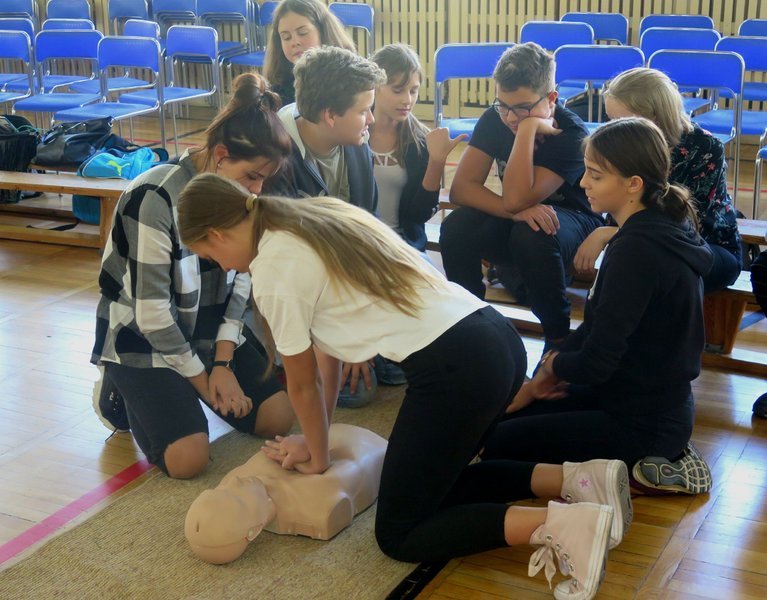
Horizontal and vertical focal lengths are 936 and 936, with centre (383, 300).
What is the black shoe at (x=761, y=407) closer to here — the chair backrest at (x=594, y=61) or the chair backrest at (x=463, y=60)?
the chair backrest at (x=594, y=61)

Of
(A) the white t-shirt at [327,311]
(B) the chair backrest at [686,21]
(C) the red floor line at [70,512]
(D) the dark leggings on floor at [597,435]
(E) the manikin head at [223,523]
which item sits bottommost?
(C) the red floor line at [70,512]

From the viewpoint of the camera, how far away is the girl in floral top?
104 inches

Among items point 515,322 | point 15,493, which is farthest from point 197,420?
point 515,322

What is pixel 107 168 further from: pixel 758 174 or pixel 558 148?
pixel 758 174

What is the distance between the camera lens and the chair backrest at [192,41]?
6.16m

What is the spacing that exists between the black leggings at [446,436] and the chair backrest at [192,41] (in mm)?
4740

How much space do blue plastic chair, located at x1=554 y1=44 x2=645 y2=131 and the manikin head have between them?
11.8ft

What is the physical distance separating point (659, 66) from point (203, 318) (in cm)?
328

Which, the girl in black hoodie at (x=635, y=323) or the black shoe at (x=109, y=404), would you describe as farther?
the black shoe at (x=109, y=404)

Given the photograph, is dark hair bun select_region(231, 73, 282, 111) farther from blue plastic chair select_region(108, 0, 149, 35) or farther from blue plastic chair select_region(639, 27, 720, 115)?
blue plastic chair select_region(108, 0, 149, 35)

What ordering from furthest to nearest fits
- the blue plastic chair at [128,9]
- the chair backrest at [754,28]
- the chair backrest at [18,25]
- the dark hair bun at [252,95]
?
1. the blue plastic chair at [128,9]
2. the chair backrest at [18,25]
3. the chair backrest at [754,28]
4. the dark hair bun at [252,95]

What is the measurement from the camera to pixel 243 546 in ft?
6.57

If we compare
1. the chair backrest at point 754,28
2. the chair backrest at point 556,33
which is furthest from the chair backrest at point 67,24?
the chair backrest at point 754,28

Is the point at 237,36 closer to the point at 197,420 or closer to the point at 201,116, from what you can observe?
the point at 201,116
